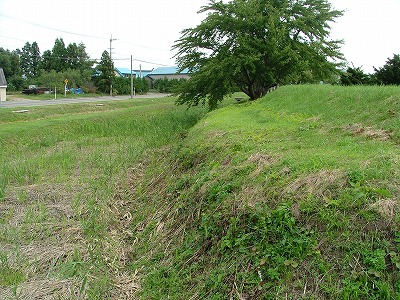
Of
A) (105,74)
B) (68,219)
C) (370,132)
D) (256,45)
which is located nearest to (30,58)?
(105,74)

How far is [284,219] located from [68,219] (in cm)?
336

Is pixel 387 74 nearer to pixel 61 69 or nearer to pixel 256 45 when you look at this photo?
pixel 256 45

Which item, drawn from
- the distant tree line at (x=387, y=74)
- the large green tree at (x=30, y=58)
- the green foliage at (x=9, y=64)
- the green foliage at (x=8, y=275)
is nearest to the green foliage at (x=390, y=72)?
the distant tree line at (x=387, y=74)

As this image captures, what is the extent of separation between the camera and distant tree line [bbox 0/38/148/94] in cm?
4841

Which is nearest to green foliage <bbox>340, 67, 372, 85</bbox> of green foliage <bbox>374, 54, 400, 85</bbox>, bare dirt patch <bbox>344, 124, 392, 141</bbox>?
green foliage <bbox>374, 54, 400, 85</bbox>

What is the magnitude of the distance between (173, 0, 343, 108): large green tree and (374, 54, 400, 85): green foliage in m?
2.47

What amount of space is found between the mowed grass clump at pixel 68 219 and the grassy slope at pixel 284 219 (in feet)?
1.07

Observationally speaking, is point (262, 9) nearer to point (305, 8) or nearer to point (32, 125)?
point (305, 8)

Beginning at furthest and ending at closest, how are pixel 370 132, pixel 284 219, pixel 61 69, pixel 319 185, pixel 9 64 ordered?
pixel 61 69 < pixel 9 64 < pixel 370 132 < pixel 319 185 < pixel 284 219

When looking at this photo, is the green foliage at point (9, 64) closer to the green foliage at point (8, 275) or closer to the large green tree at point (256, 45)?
the large green tree at point (256, 45)

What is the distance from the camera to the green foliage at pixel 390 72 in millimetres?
13248

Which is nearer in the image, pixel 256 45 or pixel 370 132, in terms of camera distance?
pixel 370 132

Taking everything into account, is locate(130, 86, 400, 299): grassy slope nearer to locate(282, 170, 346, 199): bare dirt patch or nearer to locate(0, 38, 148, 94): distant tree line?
locate(282, 170, 346, 199): bare dirt patch

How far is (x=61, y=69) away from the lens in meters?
55.2
